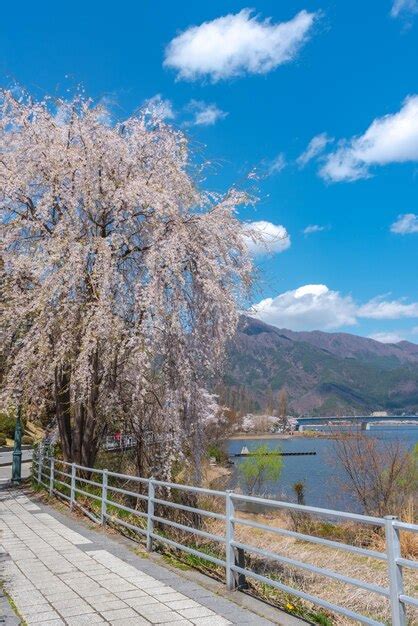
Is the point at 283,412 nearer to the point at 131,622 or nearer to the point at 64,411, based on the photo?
the point at 64,411

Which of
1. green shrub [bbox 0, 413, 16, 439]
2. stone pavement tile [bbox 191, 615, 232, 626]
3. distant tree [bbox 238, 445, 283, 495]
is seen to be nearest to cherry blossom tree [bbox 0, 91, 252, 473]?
stone pavement tile [bbox 191, 615, 232, 626]

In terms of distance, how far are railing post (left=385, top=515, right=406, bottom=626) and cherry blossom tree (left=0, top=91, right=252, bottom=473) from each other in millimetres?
8231

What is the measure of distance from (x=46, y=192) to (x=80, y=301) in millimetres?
3172

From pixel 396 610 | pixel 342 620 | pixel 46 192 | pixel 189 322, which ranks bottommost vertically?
pixel 342 620

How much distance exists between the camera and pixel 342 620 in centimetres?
599

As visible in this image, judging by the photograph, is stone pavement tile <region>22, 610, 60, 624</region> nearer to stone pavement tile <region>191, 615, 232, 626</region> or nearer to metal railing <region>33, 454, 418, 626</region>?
stone pavement tile <region>191, 615, 232, 626</region>

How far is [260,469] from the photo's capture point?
137 ft

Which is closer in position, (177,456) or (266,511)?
(177,456)

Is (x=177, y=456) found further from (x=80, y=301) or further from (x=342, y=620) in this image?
(x=342, y=620)

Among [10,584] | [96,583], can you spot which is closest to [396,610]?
[96,583]

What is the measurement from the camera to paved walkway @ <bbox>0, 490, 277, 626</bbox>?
5.91m

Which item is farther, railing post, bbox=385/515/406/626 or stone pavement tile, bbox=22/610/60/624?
stone pavement tile, bbox=22/610/60/624

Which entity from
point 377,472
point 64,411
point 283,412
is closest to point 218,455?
point 377,472

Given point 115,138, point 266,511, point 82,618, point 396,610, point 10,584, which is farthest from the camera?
point 266,511
